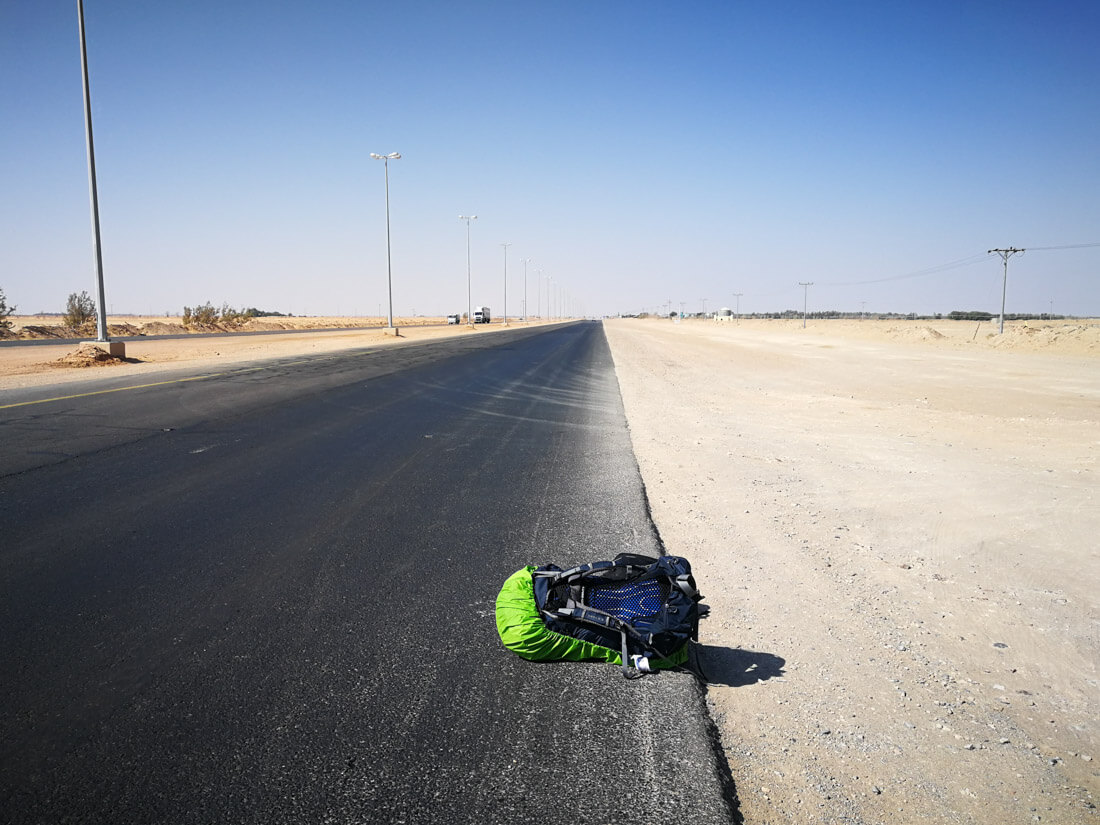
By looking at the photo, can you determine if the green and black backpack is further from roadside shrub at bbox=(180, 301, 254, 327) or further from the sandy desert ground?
roadside shrub at bbox=(180, 301, 254, 327)

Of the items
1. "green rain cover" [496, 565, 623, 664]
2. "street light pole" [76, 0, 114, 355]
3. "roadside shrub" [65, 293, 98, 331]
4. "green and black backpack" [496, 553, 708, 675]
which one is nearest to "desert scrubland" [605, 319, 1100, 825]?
"green and black backpack" [496, 553, 708, 675]

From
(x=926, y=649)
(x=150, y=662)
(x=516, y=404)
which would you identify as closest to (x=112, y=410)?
(x=516, y=404)

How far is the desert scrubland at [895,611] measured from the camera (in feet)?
8.46

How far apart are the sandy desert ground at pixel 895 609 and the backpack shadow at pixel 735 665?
0.01 meters

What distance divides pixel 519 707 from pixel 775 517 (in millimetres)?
3934

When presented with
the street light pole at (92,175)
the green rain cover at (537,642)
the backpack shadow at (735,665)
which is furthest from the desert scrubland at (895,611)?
the street light pole at (92,175)

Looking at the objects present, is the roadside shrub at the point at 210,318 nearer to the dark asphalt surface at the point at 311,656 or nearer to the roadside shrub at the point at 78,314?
the roadside shrub at the point at 78,314

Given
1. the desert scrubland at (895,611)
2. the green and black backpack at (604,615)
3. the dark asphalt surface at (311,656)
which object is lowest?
the desert scrubland at (895,611)

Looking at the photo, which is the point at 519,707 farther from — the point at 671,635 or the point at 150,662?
the point at 150,662

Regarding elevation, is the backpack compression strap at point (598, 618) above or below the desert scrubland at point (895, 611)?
above

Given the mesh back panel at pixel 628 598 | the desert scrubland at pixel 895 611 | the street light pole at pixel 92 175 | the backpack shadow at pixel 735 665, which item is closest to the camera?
the desert scrubland at pixel 895 611

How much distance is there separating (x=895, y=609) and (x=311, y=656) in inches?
138

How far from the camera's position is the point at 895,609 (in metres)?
4.17

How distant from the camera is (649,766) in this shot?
2.53 metres
